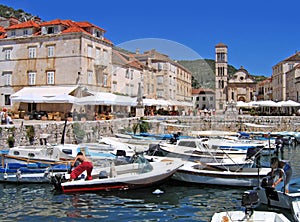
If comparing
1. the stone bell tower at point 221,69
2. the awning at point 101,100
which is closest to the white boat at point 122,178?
the awning at point 101,100

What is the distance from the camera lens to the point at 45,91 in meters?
36.6

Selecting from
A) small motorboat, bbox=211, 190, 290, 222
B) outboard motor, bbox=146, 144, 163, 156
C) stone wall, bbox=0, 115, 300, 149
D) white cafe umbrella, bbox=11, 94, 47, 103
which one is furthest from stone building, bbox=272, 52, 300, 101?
small motorboat, bbox=211, 190, 290, 222

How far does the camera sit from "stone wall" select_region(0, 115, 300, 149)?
2240 centimetres

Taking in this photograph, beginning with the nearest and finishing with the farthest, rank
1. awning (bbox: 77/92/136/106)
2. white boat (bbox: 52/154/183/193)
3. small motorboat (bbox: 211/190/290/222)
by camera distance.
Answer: small motorboat (bbox: 211/190/290/222) < white boat (bbox: 52/154/183/193) < awning (bbox: 77/92/136/106)

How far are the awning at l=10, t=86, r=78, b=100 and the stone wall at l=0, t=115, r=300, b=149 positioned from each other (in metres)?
5.12

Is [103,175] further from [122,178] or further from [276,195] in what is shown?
[276,195]

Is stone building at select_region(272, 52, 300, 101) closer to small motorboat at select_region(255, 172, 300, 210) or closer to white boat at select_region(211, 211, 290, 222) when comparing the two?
small motorboat at select_region(255, 172, 300, 210)

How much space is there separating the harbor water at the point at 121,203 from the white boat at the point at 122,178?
10.4 inches

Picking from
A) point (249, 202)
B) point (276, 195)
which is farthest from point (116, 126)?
point (249, 202)

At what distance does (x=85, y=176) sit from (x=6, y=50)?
3119cm

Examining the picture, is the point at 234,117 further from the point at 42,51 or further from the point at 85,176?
the point at 85,176

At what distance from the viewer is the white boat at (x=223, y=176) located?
14461 millimetres

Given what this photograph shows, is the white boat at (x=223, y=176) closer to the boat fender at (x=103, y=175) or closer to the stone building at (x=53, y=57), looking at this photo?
the boat fender at (x=103, y=175)

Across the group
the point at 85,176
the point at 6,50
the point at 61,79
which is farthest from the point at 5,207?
the point at 6,50
